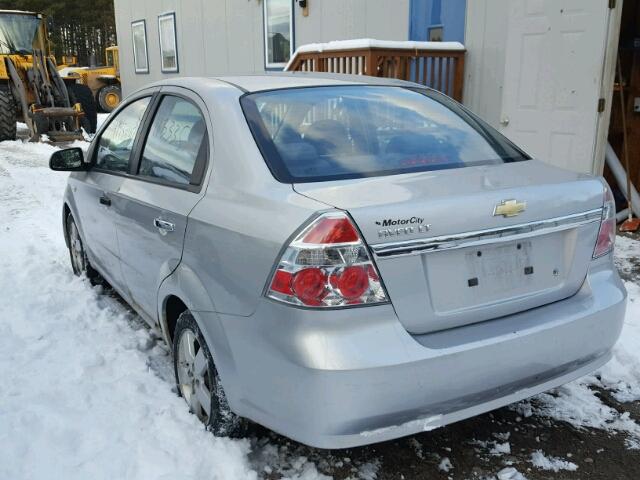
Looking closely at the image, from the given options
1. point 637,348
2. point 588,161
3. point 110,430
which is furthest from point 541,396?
point 588,161

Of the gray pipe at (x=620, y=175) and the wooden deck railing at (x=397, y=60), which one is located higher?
the wooden deck railing at (x=397, y=60)

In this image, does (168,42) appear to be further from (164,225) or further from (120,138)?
(164,225)

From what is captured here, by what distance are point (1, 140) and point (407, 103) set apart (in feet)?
42.2

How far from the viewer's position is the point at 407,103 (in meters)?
3.11

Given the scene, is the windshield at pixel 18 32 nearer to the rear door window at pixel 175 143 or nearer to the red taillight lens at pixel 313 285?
the rear door window at pixel 175 143

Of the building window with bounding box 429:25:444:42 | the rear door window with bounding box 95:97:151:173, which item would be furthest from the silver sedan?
the building window with bounding box 429:25:444:42

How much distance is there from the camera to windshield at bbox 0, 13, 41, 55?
14039 mm

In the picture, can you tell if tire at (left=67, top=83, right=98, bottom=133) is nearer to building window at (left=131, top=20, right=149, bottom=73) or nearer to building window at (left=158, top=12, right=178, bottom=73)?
building window at (left=158, top=12, right=178, bottom=73)

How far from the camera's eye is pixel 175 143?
3062 mm

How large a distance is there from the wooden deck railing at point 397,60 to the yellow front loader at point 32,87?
7079mm

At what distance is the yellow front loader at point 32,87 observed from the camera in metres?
13.2

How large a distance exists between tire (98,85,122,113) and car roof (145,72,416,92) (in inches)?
789

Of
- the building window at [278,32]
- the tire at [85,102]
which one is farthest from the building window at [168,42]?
the building window at [278,32]

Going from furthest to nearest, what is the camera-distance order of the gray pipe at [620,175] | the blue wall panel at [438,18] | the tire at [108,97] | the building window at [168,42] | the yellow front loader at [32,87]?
the tire at [108,97] < the building window at [168,42] < the yellow front loader at [32,87] < the blue wall panel at [438,18] < the gray pipe at [620,175]
